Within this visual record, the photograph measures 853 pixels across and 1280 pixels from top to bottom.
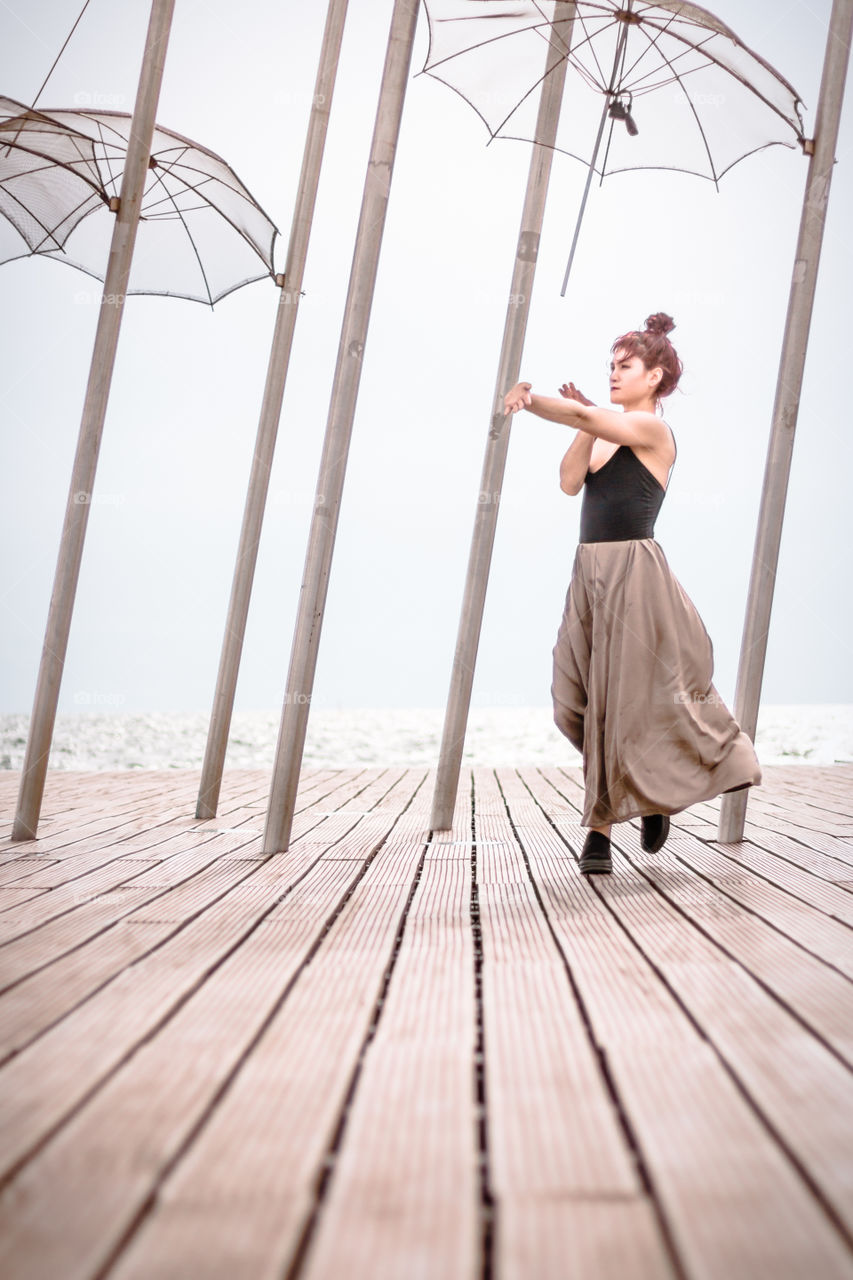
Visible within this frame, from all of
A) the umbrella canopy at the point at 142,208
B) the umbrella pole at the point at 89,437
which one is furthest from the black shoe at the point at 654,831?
the umbrella canopy at the point at 142,208

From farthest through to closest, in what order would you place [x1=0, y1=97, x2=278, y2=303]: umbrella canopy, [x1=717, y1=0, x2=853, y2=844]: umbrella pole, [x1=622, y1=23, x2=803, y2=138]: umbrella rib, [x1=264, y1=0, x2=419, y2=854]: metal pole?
[x1=0, y1=97, x2=278, y2=303]: umbrella canopy
[x1=622, y1=23, x2=803, y2=138]: umbrella rib
[x1=717, y1=0, x2=853, y2=844]: umbrella pole
[x1=264, y1=0, x2=419, y2=854]: metal pole

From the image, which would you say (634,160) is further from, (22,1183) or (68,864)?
(22,1183)

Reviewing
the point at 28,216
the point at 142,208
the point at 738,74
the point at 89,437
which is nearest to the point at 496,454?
the point at 89,437

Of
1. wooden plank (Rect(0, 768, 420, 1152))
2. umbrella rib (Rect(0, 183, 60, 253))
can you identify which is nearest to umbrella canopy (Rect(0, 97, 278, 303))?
umbrella rib (Rect(0, 183, 60, 253))

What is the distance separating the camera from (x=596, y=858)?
287 cm

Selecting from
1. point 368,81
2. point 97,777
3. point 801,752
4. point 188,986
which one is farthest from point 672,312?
point 368,81

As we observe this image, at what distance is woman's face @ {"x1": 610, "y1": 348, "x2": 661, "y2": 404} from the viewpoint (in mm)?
3080

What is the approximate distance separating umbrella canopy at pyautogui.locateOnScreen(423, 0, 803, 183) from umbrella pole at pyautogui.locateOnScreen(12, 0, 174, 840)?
110cm

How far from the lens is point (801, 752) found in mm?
8992

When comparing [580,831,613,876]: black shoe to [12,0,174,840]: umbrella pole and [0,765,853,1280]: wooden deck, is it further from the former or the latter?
[12,0,174,840]: umbrella pole

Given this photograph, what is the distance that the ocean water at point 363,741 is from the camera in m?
9.93

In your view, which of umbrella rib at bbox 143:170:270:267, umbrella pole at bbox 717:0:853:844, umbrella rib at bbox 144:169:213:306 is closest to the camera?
umbrella pole at bbox 717:0:853:844

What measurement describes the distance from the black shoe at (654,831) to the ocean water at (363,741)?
5121 millimetres

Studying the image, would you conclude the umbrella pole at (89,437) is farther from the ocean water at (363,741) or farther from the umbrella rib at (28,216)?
the ocean water at (363,741)
